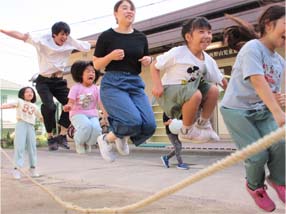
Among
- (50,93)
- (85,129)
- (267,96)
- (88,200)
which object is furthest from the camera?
(88,200)

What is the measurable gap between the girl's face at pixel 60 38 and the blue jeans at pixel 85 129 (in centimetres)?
72

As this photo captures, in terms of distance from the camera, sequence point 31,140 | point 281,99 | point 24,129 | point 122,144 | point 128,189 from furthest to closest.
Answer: point 31,140 → point 24,129 → point 128,189 → point 122,144 → point 281,99

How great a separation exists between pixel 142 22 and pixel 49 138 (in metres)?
9.14

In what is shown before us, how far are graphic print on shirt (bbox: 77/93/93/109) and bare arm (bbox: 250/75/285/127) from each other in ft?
7.23

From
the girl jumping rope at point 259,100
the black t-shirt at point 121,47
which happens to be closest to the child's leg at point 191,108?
the girl jumping rope at point 259,100

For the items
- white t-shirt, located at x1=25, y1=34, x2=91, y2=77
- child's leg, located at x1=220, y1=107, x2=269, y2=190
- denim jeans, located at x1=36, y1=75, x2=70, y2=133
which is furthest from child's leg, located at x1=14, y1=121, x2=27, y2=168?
child's leg, located at x1=220, y1=107, x2=269, y2=190

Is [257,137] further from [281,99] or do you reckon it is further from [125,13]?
[125,13]

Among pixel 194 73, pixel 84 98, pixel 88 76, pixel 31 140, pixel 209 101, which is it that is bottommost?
pixel 31 140

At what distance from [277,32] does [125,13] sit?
1.39 m

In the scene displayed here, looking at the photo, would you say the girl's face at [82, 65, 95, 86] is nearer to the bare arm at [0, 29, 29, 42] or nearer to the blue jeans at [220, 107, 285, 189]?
the bare arm at [0, 29, 29, 42]

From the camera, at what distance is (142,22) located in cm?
1384

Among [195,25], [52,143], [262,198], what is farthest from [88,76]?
[262,198]

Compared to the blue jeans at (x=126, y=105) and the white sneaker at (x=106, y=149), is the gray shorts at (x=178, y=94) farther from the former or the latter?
the white sneaker at (x=106, y=149)

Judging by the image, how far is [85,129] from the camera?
4.19 meters
